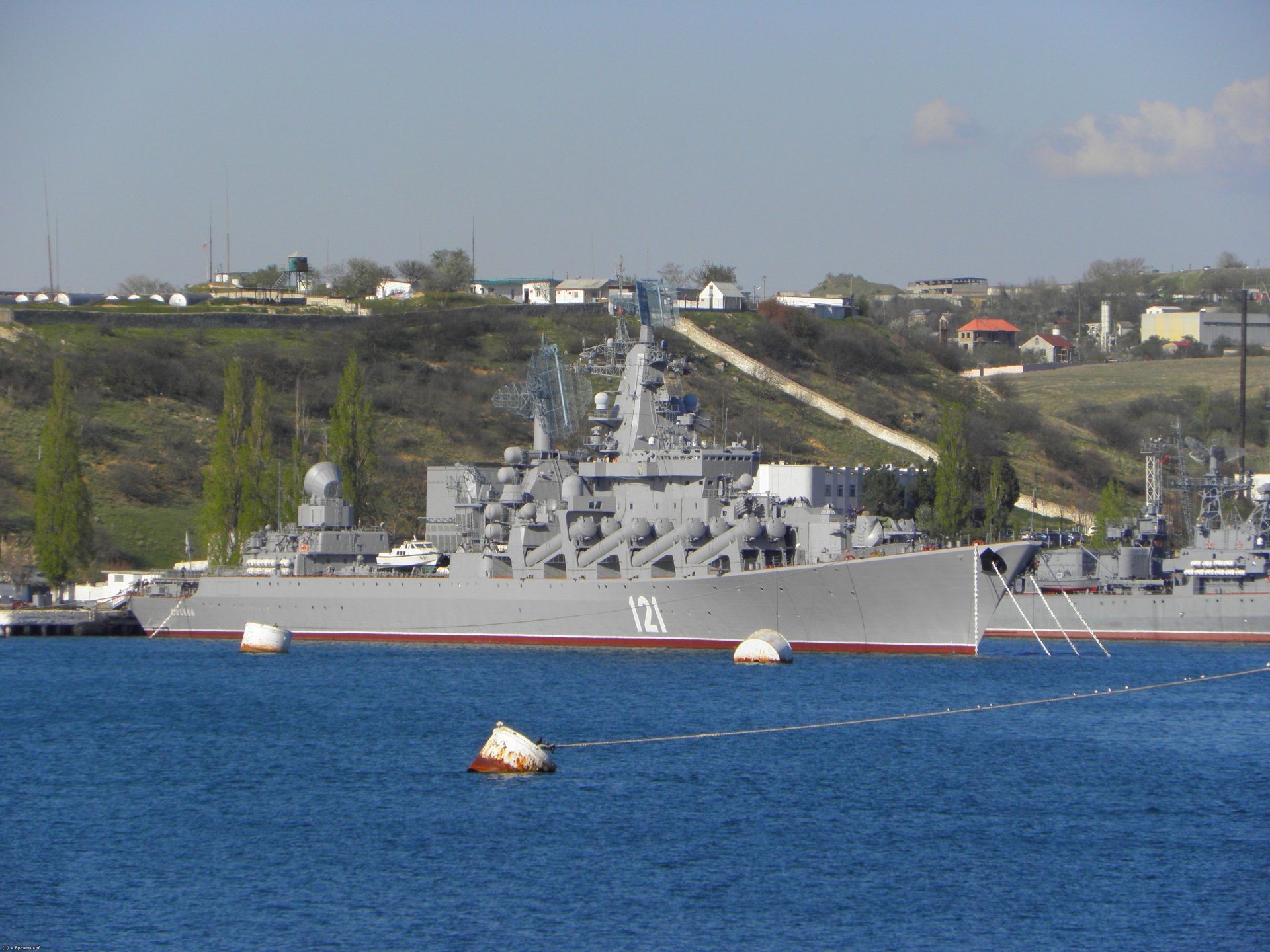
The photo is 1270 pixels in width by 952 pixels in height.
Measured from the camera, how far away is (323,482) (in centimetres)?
4812

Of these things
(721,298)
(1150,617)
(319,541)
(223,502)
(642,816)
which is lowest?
(1150,617)

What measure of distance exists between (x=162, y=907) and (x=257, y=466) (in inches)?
1478

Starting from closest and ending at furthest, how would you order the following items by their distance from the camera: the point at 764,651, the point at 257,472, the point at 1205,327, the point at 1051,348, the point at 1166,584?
the point at 764,651 → the point at 1166,584 → the point at 257,472 → the point at 1051,348 → the point at 1205,327

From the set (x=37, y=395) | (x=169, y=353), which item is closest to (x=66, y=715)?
(x=37, y=395)

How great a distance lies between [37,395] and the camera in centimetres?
6981

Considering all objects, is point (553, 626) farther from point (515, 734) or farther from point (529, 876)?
point (529, 876)

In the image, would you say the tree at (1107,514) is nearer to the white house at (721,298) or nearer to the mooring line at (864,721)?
the mooring line at (864,721)

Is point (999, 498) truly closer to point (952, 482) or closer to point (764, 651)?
point (952, 482)

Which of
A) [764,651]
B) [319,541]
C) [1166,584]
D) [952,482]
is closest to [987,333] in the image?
[952,482]

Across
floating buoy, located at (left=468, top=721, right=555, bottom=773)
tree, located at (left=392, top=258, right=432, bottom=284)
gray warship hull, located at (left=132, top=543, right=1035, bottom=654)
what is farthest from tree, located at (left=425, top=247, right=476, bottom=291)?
floating buoy, located at (left=468, top=721, right=555, bottom=773)

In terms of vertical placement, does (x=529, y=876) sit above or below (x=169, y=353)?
below

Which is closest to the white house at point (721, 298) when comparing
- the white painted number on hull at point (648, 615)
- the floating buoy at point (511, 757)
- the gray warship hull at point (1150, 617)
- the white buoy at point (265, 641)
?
the gray warship hull at point (1150, 617)

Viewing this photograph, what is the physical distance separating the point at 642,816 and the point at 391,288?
86512 millimetres

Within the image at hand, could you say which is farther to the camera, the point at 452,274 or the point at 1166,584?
the point at 452,274
